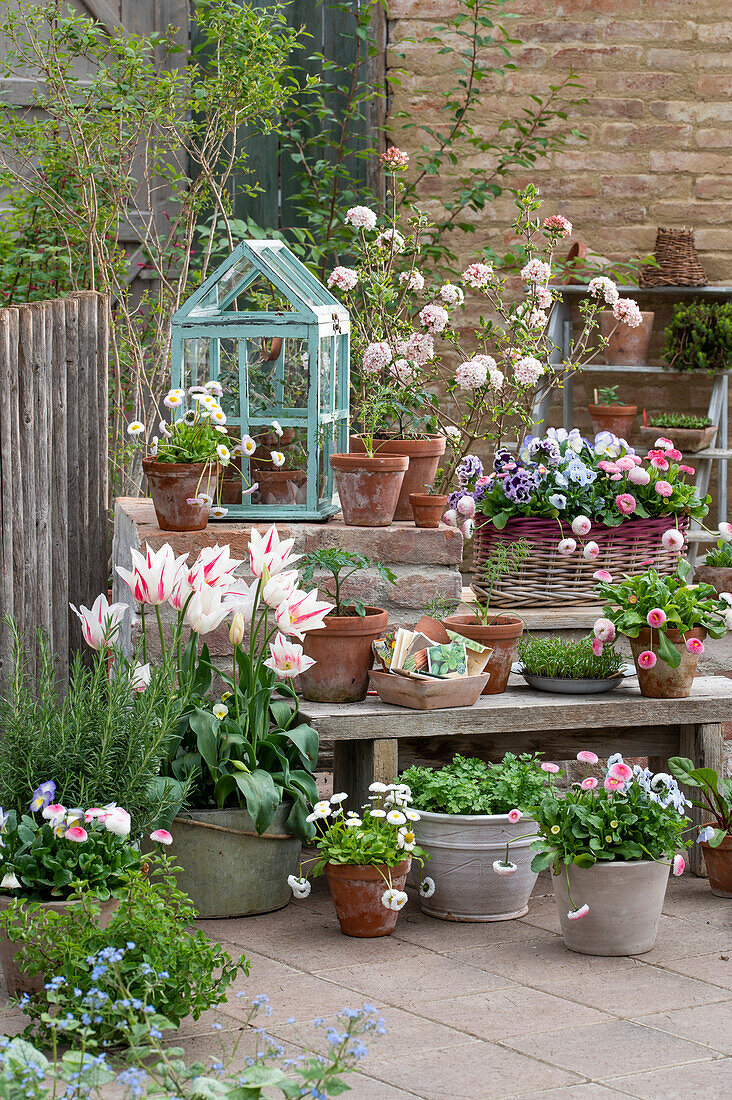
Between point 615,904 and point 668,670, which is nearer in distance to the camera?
point 615,904

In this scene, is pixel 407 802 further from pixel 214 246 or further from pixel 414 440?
pixel 214 246

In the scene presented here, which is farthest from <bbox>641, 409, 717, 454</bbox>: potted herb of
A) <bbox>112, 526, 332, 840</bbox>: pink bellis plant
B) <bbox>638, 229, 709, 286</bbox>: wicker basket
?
<bbox>112, 526, 332, 840</bbox>: pink bellis plant

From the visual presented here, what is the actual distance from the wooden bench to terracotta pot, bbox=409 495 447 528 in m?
0.56

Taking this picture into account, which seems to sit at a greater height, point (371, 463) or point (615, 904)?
point (371, 463)

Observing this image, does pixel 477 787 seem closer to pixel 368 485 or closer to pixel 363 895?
pixel 363 895

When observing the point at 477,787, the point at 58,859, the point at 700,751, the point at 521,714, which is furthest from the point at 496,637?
the point at 58,859

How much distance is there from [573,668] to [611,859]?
73 cm

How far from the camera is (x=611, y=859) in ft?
11.2

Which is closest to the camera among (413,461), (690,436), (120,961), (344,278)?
(120,961)

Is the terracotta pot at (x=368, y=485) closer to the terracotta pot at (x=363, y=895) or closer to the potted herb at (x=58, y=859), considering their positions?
the terracotta pot at (x=363, y=895)

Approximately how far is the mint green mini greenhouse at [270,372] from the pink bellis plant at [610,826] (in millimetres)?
1283

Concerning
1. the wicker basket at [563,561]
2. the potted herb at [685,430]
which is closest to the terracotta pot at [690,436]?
the potted herb at [685,430]

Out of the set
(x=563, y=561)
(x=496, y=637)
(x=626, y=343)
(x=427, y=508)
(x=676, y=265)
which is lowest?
(x=496, y=637)

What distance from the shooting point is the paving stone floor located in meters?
2.73
